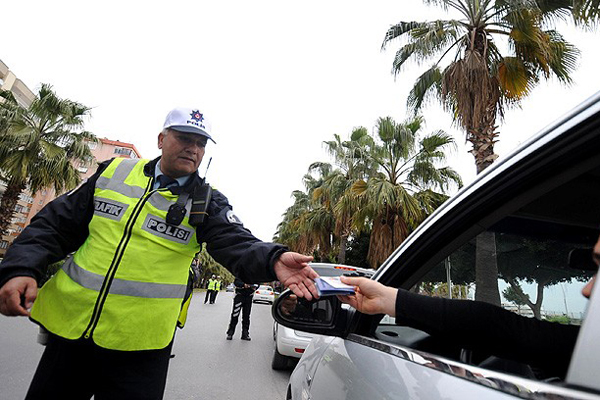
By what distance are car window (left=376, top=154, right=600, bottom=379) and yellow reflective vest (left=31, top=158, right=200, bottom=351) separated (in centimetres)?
128

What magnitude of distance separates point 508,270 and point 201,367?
587cm

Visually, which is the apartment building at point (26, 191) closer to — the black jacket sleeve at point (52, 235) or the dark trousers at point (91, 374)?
the black jacket sleeve at point (52, 235)

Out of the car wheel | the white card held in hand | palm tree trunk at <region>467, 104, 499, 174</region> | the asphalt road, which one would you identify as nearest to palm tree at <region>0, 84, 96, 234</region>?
the asphalt road

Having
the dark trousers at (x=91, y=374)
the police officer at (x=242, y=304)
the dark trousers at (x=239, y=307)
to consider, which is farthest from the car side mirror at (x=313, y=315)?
the dark trousers at (x=239, y=307)

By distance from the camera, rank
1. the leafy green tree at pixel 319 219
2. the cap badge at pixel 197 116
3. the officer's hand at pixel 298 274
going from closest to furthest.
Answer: the officer's hand at pixel 298 274 → the cap badge at pixel 197 116 → the leafy green tree at pixel 319 219

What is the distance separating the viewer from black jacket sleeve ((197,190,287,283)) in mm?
1772

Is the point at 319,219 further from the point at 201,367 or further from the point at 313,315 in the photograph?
the point at 313,315

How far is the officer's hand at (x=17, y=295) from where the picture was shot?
1.59 meters

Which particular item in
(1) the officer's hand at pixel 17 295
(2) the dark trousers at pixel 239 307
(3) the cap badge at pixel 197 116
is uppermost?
(3) the cap badge at pixel 197 116

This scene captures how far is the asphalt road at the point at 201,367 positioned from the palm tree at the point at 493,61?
669 cm

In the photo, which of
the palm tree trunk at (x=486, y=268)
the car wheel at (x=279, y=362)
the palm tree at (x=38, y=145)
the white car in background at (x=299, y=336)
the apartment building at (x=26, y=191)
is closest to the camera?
the palm tree trunk at (x=486, y=268)

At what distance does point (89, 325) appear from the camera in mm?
1729

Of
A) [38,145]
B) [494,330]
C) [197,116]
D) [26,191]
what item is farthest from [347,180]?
[26,191]

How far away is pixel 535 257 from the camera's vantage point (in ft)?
3.67
